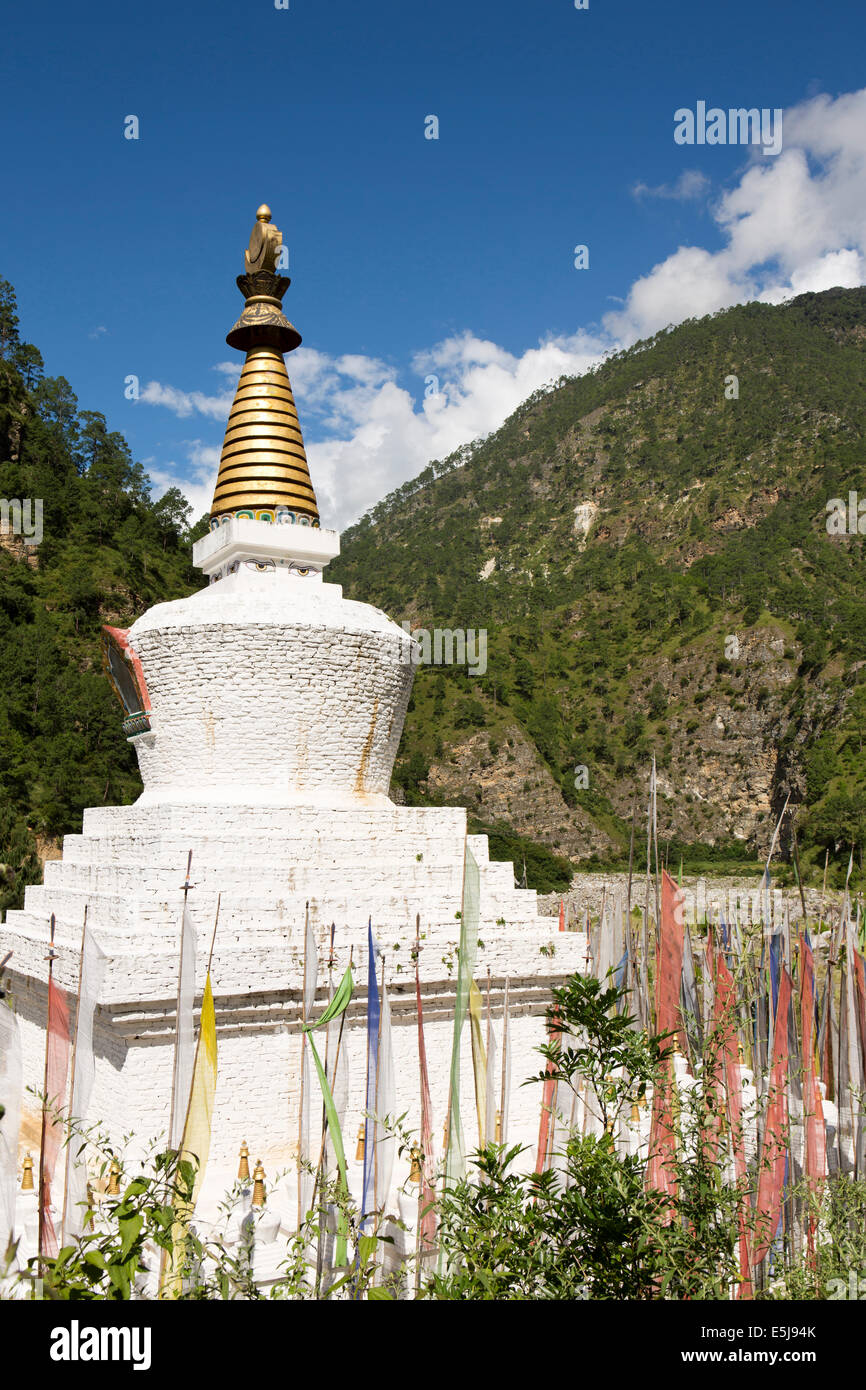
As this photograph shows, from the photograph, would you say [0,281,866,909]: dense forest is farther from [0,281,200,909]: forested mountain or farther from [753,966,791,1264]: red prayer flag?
[753,966,791,1264]: red prayer flag

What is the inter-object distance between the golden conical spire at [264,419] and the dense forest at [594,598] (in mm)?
11077

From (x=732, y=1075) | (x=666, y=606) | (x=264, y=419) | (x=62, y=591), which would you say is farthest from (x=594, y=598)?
(x=732, y=1075)

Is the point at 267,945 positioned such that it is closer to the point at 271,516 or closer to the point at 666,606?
the point at 271,516

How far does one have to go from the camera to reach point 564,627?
2849 inches

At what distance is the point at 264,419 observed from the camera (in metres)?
13.0

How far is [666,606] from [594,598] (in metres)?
6.35

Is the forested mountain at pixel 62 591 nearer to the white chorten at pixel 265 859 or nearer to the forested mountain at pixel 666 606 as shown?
the white chorten at pixel 265 859

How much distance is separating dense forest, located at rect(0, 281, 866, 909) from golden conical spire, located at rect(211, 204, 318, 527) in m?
11.1

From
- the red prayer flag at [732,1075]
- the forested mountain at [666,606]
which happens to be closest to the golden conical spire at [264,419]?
the red prayer flag at [732,1075]

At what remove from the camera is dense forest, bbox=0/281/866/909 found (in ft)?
122

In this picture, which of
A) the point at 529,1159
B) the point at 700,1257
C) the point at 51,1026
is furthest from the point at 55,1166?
the point at 700,1257

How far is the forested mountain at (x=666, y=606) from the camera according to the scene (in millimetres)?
56500
